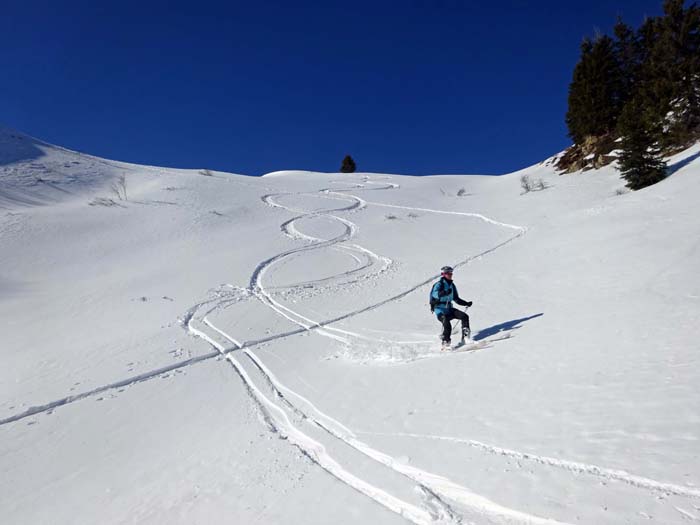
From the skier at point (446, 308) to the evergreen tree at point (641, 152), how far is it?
56.7ft

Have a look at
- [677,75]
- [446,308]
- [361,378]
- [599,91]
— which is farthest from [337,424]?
[599,91]

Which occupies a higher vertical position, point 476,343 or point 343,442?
point 476,343

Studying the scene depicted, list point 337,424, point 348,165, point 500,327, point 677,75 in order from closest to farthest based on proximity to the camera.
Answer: point 337,424 → point 500,327 → point 677,75 → point 348,165

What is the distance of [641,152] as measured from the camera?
66.5 ft

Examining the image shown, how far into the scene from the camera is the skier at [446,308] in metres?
9.07

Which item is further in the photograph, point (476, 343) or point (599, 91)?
point (599, 91)

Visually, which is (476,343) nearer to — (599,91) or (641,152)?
(641,152)

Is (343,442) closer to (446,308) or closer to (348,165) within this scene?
(446,308)

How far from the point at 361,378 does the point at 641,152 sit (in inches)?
804

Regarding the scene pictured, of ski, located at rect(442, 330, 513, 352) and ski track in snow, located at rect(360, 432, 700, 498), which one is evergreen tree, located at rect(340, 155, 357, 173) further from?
ski track in snow, located at rect(360, 432, 700, 498)

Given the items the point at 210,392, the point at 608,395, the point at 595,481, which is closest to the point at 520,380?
the point at 608,395

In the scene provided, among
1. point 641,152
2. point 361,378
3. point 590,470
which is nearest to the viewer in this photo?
point 590,470

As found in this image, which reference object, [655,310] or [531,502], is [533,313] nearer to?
[655,310]

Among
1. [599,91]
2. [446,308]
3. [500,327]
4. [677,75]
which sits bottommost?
[500,327]
